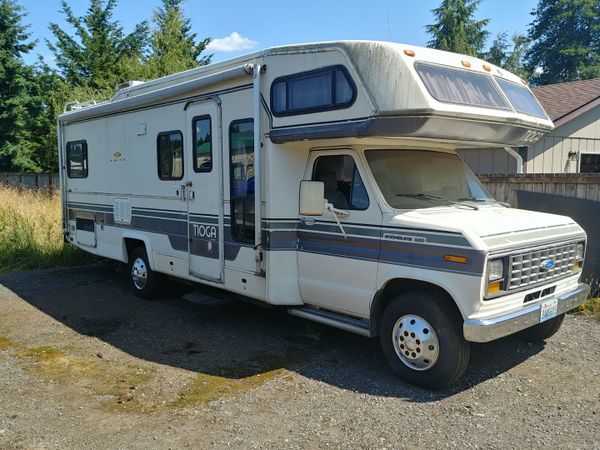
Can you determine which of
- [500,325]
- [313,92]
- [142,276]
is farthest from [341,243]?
[142,276]

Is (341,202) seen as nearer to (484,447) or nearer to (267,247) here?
(267,247)

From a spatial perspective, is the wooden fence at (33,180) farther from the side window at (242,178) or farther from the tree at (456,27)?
the tree at (456,27)

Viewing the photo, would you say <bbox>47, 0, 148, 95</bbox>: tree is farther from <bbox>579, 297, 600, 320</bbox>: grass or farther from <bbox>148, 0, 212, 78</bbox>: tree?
<bbox>579, 297, 600, 320</bbox>: grass

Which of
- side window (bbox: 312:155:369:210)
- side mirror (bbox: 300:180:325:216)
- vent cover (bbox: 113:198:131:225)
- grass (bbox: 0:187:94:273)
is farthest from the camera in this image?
grass (bbox: 0:187:94:273)

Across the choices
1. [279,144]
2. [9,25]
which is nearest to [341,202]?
[279,144]

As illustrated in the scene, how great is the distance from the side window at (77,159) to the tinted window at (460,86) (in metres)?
6.32

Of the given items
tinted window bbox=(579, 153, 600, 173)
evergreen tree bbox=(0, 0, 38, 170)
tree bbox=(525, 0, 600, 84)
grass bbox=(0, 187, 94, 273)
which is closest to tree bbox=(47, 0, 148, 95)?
evergreen tree bbox=(0, 0, 38, 170)

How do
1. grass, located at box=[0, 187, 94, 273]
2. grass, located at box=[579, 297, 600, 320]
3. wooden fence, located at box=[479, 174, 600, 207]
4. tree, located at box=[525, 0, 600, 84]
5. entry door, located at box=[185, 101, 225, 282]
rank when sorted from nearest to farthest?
entry door, located at box=[185, 101, 225, 282] < grass, located at box=[579, 297, 600, 320] < wooden fence, located at box=[479, 174, 600, 207] < grass, located at box=[0, 187, 94, 273] < tree, located at box=[525, 0, 600, 84]

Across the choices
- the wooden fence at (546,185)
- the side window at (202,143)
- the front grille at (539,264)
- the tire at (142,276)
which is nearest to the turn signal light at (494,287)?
the front grille at (539,264)

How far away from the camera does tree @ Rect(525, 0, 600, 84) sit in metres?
36.4

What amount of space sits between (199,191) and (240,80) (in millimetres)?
1465

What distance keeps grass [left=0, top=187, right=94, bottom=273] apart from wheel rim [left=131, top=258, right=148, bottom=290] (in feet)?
10.7

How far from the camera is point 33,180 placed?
20406 millimetres

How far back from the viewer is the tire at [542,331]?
5.60 m
